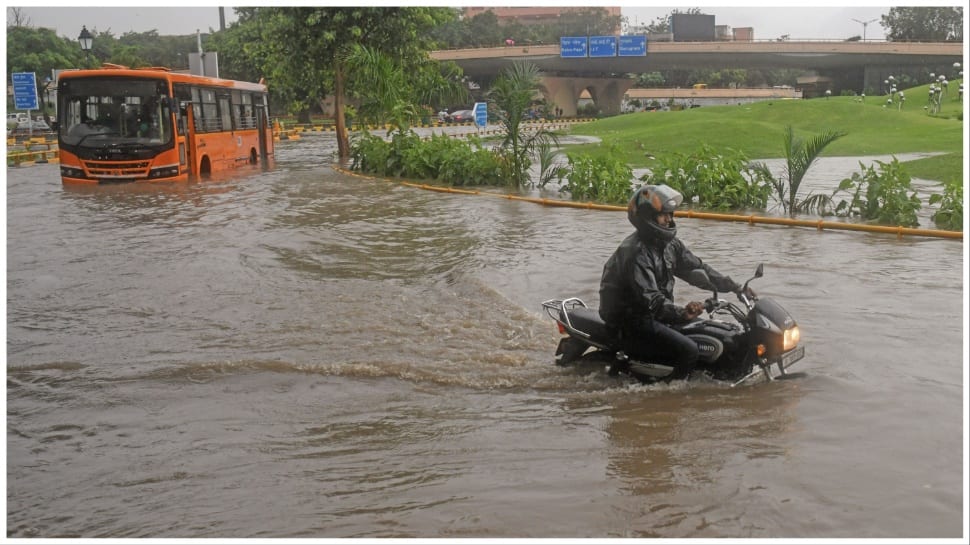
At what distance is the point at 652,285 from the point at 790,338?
91 centimetres

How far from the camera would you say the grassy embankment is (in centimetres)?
2731

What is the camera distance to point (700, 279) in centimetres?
607

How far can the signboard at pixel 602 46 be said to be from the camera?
70.2 metres

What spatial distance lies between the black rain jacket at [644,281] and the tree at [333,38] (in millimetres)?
22029

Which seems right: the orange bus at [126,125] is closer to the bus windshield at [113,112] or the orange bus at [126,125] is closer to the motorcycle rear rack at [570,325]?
the bus windshield at [113,112]

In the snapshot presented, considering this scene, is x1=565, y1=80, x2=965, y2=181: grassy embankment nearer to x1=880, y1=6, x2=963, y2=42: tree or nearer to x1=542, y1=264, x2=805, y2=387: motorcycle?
x1=542, y1=264, x2=805, y2=387: motorcycle

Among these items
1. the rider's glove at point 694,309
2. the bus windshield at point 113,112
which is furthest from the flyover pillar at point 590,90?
the rider's glove at point 694,309

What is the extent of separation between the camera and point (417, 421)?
6.45 meters

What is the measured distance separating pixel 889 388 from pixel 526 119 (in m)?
14.0

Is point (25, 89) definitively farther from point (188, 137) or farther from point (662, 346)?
point (662, 346)

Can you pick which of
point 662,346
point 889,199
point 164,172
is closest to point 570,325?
point 662,346

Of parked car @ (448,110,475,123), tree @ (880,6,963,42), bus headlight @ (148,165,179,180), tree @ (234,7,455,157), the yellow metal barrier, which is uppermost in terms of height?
tree @ (880,6,963,42)

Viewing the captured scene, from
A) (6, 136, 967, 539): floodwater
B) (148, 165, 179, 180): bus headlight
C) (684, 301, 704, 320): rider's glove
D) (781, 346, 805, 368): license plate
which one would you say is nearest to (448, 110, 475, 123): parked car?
(148, 165, 179, 180): bus headlight

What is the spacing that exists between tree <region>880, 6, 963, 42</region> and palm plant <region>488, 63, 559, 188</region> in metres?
70.0
